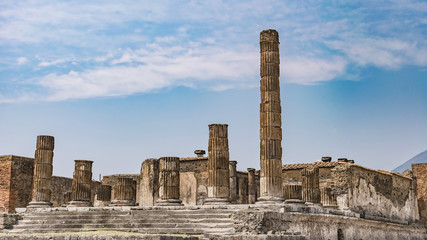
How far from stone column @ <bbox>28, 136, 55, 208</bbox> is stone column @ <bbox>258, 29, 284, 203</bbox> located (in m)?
8.65

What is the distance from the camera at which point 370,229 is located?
21562 millimetres

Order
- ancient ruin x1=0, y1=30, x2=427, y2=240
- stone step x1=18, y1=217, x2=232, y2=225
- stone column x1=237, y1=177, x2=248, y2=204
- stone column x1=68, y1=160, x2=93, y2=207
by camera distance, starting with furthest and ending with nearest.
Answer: stone column x1=237, y1=177, x2=248, y2=204 < stone column x1=68, y1=160, x2=93, y2=207 < stone step x1=18, y1=217, x2=232, y2=225 < ancient ruin x1=0, y1=30, x2=427, y2=240

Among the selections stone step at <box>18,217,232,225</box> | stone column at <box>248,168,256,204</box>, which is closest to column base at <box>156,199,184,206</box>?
stone step at <box>18,217,232,225</box>

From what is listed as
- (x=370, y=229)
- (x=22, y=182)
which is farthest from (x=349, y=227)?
(x=22, y=182)

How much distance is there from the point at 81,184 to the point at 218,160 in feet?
19.0

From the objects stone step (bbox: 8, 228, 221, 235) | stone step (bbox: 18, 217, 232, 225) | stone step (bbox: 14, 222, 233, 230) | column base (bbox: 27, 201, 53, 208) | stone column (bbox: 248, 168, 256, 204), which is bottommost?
stone step (bbox: 8, 228, 221, 235)

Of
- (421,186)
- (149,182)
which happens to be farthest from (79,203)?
(421,186)

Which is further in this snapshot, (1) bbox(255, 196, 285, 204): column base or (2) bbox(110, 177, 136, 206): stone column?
(2) bbox(110, 177, 136, 206): stone column

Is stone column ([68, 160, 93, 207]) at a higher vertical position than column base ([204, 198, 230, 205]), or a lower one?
higher

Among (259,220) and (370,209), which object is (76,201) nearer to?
(259,220)

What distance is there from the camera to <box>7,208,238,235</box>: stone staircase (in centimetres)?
1522

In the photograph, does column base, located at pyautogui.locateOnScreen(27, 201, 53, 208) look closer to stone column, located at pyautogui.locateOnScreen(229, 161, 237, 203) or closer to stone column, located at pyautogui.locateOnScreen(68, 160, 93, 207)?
stone column, located at pyautogui.locateOnScreen(68, 160, 93, 207)

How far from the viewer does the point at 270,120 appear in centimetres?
1695

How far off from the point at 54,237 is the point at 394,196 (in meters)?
15.3
